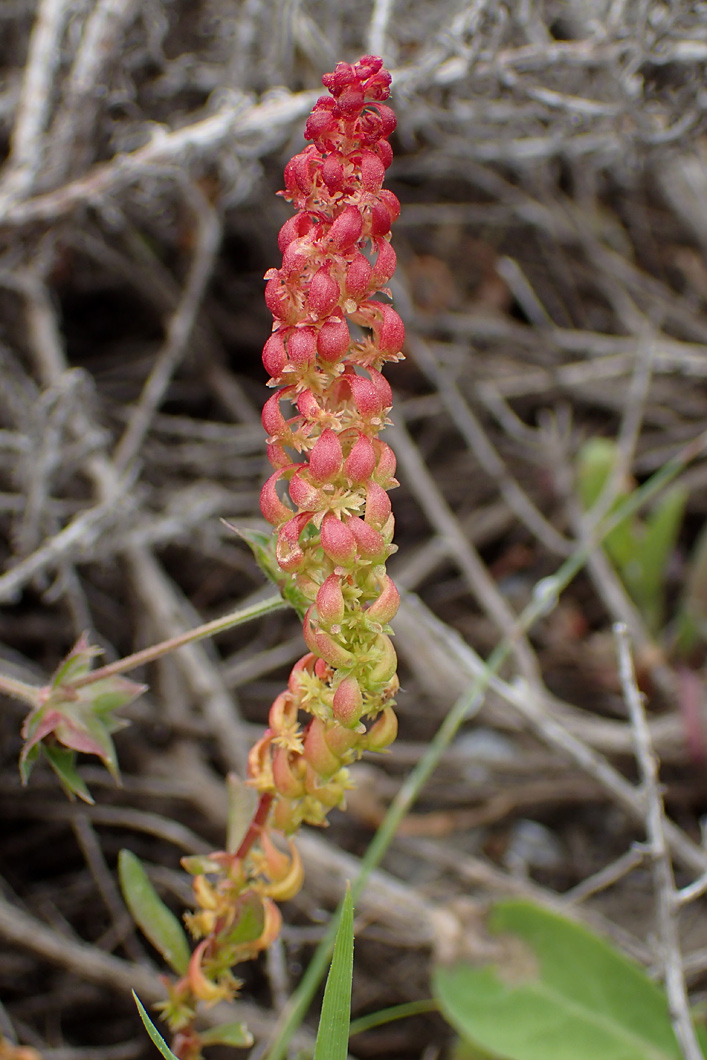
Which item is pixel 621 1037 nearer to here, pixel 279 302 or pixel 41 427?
pixel 279 302

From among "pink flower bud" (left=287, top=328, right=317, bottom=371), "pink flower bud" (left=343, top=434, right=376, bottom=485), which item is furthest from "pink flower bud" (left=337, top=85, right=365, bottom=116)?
"pink flower bud" (left=343, top=434, right=376, bottom=485)

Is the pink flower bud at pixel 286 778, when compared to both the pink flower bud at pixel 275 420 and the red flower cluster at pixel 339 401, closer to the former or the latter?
the red flower cluster at pixel 339 401

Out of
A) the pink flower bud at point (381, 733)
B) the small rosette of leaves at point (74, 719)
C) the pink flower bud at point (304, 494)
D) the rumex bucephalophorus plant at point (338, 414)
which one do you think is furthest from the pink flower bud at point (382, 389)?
the small rosette of leaves at point (74, 719)

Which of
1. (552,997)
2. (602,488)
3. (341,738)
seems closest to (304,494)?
(341,738)

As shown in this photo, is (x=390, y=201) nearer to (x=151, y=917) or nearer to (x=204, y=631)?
(x=204, y=631)

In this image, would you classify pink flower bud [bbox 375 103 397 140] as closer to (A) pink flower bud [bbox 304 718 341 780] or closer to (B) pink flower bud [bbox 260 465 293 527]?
(B) pink flower bud [bbox 260 465 293 527]

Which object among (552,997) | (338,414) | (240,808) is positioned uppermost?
(338,414)

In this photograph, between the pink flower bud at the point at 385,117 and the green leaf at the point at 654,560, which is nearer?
the pink flower bud at the point at 385,117
